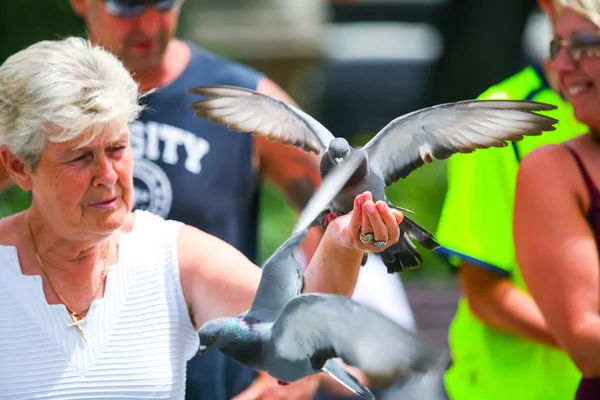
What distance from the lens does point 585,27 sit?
2469 mm

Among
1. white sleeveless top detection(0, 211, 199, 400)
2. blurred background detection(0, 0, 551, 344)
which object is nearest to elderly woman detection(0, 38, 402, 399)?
white sleeveless top detection(0, 211, 199, 400)

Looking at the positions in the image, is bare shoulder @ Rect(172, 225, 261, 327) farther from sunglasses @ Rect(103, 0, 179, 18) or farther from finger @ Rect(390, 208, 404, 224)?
sunglasses @ Rect(103, 0, 179, 18)

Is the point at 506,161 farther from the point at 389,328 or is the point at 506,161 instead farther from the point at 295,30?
the point at 295,30

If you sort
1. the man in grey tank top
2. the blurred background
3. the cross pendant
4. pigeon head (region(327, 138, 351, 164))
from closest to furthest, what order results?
1. pigeon head (region(327, 138, 351, 164))
2. the cross pendant
3. the man in grey tank top
4. the blurred background

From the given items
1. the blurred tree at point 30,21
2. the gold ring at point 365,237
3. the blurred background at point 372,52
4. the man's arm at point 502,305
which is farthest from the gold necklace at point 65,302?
the blurred tree at point 30,21

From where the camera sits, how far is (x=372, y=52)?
46.0 ft

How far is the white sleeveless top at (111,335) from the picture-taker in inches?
91.5

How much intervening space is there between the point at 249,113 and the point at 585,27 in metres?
0.86

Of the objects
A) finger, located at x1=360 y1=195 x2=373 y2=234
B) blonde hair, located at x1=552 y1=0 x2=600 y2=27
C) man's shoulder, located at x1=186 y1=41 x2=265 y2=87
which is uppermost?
blonde hair, located at x1=552 y1=0 x2=600 y2=27

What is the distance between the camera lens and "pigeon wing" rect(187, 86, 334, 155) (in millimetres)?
1974

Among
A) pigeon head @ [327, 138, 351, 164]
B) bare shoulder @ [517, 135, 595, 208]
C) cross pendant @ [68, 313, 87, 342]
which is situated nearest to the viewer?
pigeon head @ [327, 138, 351, 164]

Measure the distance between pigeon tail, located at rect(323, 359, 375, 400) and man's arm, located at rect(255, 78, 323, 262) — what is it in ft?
4.86

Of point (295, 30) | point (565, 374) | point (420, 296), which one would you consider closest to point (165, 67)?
point (565, 374)

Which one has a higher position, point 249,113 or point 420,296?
point 249,113
